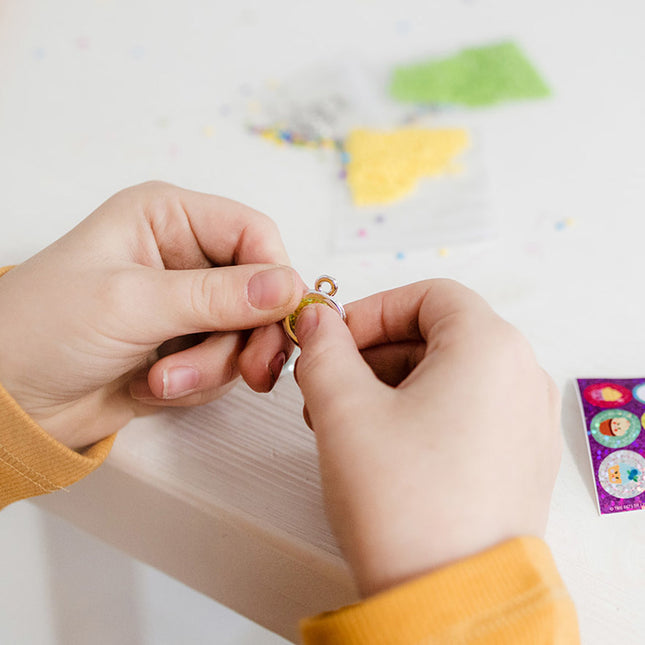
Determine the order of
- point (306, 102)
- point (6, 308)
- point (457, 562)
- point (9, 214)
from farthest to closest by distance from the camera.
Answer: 1. point (306, 102)
2. point (9, 214)
3. point (6, 308)
4. point (457, 562)

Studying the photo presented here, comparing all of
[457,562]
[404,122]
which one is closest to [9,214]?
[404,122]

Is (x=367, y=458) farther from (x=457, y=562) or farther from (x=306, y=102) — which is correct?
(x=306, y=102)

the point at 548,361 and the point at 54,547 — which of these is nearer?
the point at 548,361

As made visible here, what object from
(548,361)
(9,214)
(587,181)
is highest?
(9,214)

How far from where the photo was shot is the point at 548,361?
0.54 metres

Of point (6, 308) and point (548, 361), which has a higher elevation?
point (6, 308)

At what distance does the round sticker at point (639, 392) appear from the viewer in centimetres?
51

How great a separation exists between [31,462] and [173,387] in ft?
0.36

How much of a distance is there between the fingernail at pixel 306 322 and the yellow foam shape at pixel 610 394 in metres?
0.23

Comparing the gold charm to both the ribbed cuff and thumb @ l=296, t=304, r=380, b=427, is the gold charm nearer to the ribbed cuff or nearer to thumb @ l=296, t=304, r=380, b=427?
thumb @ l=296, t=304, r=380, b=427

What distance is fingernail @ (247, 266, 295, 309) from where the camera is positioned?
1.47 feet

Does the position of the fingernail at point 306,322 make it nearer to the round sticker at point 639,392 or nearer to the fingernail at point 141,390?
the fingernail at point 141,390

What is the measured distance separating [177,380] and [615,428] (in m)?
0.31

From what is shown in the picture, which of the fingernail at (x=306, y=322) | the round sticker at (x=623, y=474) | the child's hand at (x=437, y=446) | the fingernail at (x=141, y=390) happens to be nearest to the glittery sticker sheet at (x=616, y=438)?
the round sticker at (x=623, y=474)
